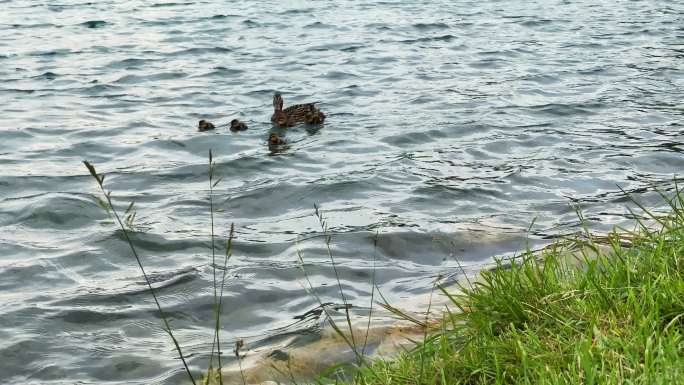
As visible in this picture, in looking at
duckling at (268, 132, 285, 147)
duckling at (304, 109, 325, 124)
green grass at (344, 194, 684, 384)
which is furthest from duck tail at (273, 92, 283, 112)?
green grass at (344, 194, 684, 384)

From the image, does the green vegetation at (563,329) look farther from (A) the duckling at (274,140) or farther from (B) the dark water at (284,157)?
(A) the duckling at (274,140)

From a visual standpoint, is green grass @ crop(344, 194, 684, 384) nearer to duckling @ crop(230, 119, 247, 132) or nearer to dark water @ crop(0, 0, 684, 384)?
dark water @ crop(0, 0, 684, 384)

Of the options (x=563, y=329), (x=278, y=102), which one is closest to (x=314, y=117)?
(x=278, y=102)

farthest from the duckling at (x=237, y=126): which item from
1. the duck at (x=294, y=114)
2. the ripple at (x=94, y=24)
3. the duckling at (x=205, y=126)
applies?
the ripple at (x=94, y=24)

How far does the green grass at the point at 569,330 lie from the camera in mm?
3324

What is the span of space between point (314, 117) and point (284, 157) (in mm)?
1112

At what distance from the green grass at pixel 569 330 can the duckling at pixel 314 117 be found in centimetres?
633


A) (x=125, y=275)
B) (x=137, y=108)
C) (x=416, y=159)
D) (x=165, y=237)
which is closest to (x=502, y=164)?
(x=416, y=159)

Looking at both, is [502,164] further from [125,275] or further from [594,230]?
[125,275]

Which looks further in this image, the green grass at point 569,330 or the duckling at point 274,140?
the duckling at point 274,140

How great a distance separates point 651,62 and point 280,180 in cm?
727

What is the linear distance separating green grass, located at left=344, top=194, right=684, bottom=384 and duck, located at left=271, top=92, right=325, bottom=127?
6.22m

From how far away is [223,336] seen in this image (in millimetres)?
5578

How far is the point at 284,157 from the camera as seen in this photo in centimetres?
965
